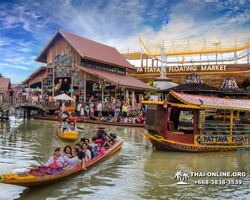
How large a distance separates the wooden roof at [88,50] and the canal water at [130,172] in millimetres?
13427

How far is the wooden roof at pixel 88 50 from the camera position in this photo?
27880mm

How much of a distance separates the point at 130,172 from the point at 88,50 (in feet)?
68.2

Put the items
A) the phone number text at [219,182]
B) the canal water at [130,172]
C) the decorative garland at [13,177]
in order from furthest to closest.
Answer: the phone number text at [219,182] < the canal water at [130,172] < the decorative garland at [13,177]

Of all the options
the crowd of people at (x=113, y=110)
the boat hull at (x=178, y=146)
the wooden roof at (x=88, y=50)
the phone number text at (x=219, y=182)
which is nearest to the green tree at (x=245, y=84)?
the wooden roof at (x=88, y=50)

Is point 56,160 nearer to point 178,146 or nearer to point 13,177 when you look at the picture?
point 13,177

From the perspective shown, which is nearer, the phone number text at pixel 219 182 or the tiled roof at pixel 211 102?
the phone number text at pixel 219 182

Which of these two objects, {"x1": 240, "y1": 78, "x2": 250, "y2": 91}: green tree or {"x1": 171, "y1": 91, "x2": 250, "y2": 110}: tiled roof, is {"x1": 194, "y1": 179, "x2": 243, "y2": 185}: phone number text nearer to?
{"x1": 171, "y1": 91, "x2": 250, "y2": 110}: tiled roof

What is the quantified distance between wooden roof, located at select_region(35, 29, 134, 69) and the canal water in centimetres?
1343

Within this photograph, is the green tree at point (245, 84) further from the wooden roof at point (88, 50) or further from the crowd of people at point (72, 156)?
the crowd of people at point (72, 156)

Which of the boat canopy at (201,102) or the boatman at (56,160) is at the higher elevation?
the boat canopy at (201,102)

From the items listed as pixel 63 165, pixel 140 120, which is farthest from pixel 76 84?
pixel 63 165

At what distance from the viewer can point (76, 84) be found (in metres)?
28.1

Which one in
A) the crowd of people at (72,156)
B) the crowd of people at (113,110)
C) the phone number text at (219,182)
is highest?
the crowd of people at (113,110)

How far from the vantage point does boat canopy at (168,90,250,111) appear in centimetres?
1262
